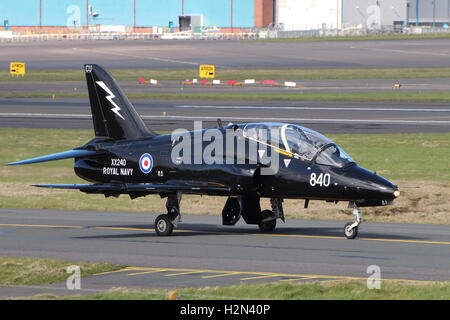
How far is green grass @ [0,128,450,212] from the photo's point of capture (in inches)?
1286

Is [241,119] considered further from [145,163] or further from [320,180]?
[320,180]

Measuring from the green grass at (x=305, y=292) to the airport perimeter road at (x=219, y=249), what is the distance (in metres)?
1.02

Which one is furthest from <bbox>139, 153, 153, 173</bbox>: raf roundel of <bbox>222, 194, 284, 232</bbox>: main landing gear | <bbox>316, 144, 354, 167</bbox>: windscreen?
<bbox>316, 144, 354, 167</bbox>: windscreen

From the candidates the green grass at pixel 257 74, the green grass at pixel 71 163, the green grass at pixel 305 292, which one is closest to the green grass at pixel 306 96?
the green grass at pixel 257 74

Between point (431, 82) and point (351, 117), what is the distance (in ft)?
101

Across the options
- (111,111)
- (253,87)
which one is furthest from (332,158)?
(253,87)

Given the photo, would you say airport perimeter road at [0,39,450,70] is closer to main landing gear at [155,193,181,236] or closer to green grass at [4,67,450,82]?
green grass at [4,67,450,82]

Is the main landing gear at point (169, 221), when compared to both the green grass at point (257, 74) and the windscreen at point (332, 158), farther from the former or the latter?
the green grass at point (257, 74)

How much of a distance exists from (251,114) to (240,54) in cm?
6752

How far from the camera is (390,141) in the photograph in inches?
1791

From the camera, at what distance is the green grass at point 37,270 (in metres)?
18.6
